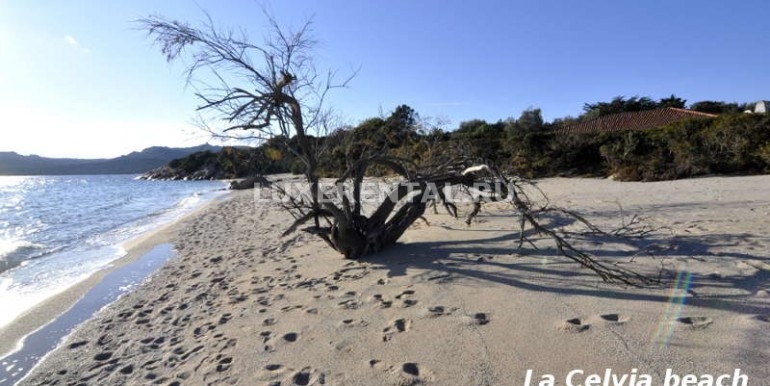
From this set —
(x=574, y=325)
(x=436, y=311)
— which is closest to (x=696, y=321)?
(x=574, y=325)

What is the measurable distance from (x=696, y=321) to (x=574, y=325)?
803 mm

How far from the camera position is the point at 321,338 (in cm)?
324

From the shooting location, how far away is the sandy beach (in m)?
2.52

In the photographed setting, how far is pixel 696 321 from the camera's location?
9.33 feet

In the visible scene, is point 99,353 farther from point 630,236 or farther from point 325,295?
point 630,236

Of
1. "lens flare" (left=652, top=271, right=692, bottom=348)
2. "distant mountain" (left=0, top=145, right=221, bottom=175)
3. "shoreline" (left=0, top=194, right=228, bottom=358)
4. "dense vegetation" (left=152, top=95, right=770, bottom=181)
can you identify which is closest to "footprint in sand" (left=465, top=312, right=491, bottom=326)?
"lens flare" (left=652, top=271, right=692, bottom=348)

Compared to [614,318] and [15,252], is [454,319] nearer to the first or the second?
[614,318]

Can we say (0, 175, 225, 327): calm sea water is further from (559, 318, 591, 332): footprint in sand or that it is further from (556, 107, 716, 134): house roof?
(556, 107, 716, 134): house roof

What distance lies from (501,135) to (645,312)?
67.9 ft

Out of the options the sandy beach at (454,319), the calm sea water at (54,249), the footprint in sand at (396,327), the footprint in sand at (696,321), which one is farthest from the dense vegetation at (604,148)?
the footprint in sand at (696,321)

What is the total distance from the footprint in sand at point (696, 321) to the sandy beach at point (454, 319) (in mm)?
20

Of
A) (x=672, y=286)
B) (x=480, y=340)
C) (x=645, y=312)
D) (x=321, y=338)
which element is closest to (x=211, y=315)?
(x=321, y=338)

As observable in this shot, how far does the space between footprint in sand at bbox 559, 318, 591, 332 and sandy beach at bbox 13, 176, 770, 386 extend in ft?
0.05

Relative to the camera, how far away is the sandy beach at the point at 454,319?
8.28ft
